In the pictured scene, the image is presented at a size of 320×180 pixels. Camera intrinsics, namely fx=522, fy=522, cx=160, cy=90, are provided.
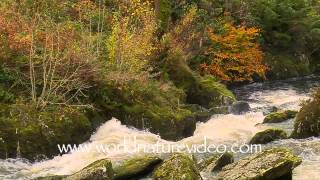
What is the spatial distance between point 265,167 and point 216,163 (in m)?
2.17

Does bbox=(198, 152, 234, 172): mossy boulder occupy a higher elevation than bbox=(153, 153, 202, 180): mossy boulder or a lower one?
lower

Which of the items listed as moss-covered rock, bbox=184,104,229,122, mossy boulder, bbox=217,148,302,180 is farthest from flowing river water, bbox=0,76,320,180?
mossy boulder, bbox=217,148,302,180

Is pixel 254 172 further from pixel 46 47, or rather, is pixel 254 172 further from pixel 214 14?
pixel 214 14

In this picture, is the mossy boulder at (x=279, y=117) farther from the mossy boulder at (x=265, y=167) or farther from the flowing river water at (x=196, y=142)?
the mossy boulder at (x=265, y=167)

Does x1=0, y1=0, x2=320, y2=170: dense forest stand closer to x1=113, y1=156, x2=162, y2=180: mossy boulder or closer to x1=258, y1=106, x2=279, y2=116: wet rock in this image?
x1=258, y1=106, x2=279, y2=116: wet rock

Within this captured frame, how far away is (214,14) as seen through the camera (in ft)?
111

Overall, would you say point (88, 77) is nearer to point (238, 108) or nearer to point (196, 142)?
point (196, 142)

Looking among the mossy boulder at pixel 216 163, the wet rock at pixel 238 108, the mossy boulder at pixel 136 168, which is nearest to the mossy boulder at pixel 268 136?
the mossy boulder at pixel 216 163

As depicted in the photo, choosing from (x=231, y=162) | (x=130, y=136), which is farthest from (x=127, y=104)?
(x=231, y=162)

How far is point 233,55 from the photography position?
31922mm

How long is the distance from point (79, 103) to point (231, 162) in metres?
5.19

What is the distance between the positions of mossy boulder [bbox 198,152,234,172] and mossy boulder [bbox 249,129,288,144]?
2944 millimetres

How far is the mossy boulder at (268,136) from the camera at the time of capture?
15.8m

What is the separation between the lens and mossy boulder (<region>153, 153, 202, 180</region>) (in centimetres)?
1077
